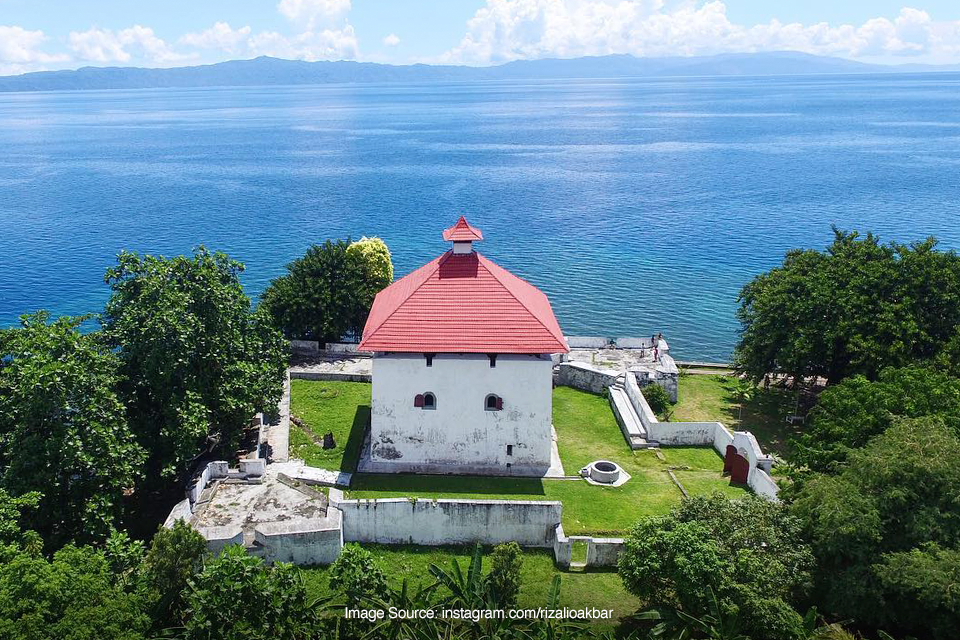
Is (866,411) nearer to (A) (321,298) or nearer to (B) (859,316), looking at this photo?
(B) (859,316)

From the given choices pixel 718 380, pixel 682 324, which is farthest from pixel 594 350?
pixel 682 324

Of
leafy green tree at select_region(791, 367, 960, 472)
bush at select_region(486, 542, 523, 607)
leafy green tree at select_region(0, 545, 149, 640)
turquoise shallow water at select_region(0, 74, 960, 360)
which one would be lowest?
turquoise shallow water at select_region(0, 74, 960, 360)

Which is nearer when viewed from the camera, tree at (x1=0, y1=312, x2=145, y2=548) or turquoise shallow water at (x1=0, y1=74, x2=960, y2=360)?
tree at (x1=0, y1=312, x2=145, y2=548)

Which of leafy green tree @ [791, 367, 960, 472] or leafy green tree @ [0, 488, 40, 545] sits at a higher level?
leafy green tree @ [791, 367, 960, 472]

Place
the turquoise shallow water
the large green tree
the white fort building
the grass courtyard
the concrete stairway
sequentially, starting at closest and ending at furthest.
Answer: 1. the grass courtyard
2. the white fort building
3. the large green tree
4. the concrete stairway
5. the turquoise shallow water

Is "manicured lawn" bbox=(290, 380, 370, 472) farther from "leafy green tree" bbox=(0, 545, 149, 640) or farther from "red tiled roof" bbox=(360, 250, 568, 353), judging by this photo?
"leafy green tree" bbox=(0, 545, 149, 640)

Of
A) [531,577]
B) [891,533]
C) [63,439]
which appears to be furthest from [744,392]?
[63,439]

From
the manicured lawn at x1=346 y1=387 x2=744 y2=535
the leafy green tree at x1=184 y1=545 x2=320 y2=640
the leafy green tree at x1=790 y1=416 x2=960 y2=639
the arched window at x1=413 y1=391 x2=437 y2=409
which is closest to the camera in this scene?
the leafy green tree at x1=184 y1=545 x2=320 y2=640

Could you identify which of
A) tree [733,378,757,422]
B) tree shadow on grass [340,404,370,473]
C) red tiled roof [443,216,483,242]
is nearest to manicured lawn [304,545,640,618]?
tree shadow on grass [340,404,370,473]

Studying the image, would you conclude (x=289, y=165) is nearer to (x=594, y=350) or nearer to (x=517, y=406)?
(x=594, y=350)
